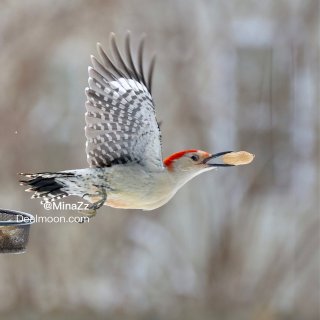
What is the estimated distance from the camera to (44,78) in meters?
9.34

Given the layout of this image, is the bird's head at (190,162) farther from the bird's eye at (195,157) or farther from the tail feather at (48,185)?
the tail feather at (48,185)

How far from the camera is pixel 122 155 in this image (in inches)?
135

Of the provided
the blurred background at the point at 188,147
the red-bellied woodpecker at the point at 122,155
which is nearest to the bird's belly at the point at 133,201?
the red-bellied woodpecker at the point at 122,155

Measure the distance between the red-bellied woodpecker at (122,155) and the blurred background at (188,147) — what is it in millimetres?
5358

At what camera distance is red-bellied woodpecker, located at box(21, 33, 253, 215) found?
330 centimetres

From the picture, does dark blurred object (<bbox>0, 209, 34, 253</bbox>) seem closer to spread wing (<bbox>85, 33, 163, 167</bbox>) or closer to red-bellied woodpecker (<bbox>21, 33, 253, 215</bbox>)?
red-bellied woodpecker (<bbox>21, 33, 253, 215</bbox>)

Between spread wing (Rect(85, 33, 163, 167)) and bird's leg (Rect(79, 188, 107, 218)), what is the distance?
185mm

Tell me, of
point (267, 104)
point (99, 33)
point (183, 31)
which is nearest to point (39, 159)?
point (99, 33)

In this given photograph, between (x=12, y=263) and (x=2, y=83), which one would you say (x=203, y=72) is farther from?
(x=12, y=263)

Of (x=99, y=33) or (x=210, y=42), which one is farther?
(x=210, y=42)

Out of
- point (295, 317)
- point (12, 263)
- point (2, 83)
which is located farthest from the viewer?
point (295, 317)

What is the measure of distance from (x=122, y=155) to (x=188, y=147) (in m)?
5.78

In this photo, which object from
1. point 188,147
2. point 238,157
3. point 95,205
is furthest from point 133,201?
point 188,147

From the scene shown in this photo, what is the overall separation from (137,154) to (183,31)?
20.5 ft
